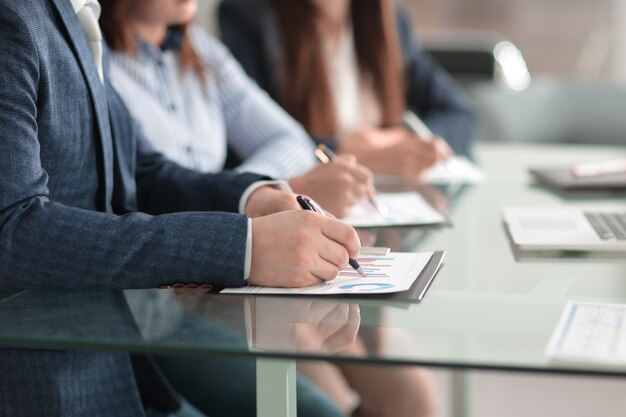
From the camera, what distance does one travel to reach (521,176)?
182 centimetres

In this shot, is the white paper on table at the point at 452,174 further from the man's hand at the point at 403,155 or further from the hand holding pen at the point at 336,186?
the hand holding pen at the point at 336,186

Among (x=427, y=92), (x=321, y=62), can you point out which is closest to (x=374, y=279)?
(x=321, y=62)

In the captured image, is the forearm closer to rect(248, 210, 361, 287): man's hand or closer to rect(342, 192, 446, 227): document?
rect(248, 210, 361, 287): man's hand

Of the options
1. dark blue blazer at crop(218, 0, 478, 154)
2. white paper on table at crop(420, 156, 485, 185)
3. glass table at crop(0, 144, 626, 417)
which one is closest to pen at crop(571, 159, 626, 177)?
white paper on table at crop(420, 156, 485, 185)

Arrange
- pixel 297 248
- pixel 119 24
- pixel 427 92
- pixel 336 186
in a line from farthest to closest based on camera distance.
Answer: pixel 427 92 < pixel 119 24 < pixel 336 186 < pixel 297 248

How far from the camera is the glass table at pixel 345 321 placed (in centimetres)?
81

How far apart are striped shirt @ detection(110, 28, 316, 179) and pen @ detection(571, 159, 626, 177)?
1.56ft

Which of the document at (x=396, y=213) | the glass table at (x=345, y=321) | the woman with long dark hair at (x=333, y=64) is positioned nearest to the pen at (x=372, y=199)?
the document at (x=396, y=213)

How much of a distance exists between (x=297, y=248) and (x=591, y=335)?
0.95 feet

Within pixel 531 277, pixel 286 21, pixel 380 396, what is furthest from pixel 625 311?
pixel 286 21

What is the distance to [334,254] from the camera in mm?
973

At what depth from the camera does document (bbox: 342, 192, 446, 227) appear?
1.35 m

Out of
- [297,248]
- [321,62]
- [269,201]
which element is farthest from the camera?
[321,62]

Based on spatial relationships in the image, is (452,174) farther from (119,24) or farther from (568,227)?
(119,24)
